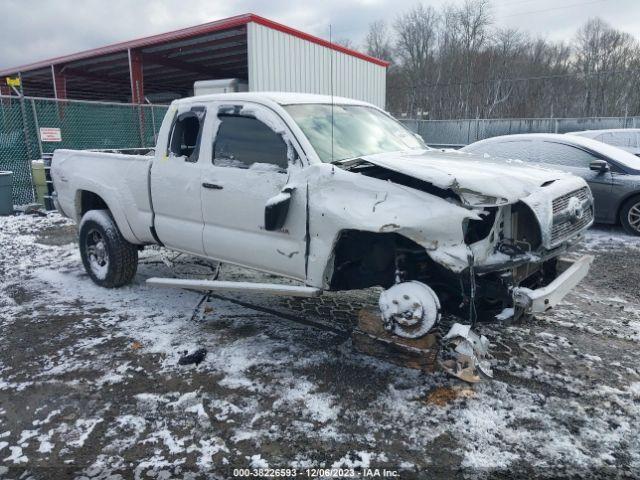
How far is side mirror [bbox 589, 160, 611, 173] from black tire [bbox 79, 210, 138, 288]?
6.83 m

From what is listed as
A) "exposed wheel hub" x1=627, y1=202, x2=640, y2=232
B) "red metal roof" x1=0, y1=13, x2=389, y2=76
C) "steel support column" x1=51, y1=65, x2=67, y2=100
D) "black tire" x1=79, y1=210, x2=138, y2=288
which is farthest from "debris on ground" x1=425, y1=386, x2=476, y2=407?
"steel support column" x1=51, y1=65, x2=67, y2=100

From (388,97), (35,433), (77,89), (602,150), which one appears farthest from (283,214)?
(388,97)

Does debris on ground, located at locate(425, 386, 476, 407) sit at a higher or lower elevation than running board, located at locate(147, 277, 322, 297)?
lower

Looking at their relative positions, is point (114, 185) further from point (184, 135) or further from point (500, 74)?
point (500, 74)

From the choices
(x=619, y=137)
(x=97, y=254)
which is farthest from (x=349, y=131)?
(x=619, y=137)

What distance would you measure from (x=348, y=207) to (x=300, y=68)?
39.7ft

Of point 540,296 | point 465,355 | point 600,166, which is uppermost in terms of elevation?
point 600,166

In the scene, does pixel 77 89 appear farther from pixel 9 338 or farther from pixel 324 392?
pixel 324 392

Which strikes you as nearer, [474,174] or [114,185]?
[474,174]

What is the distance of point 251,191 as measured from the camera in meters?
3.94

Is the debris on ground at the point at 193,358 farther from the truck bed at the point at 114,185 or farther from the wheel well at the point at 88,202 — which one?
the wheel well at the point at 88,202

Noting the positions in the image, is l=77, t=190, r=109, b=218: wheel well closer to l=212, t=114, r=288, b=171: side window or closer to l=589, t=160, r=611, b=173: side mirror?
l=212, t=114, r=288, b=171: side window

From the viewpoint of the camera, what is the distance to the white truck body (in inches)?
124

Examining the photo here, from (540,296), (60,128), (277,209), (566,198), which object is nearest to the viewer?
(540,296)
